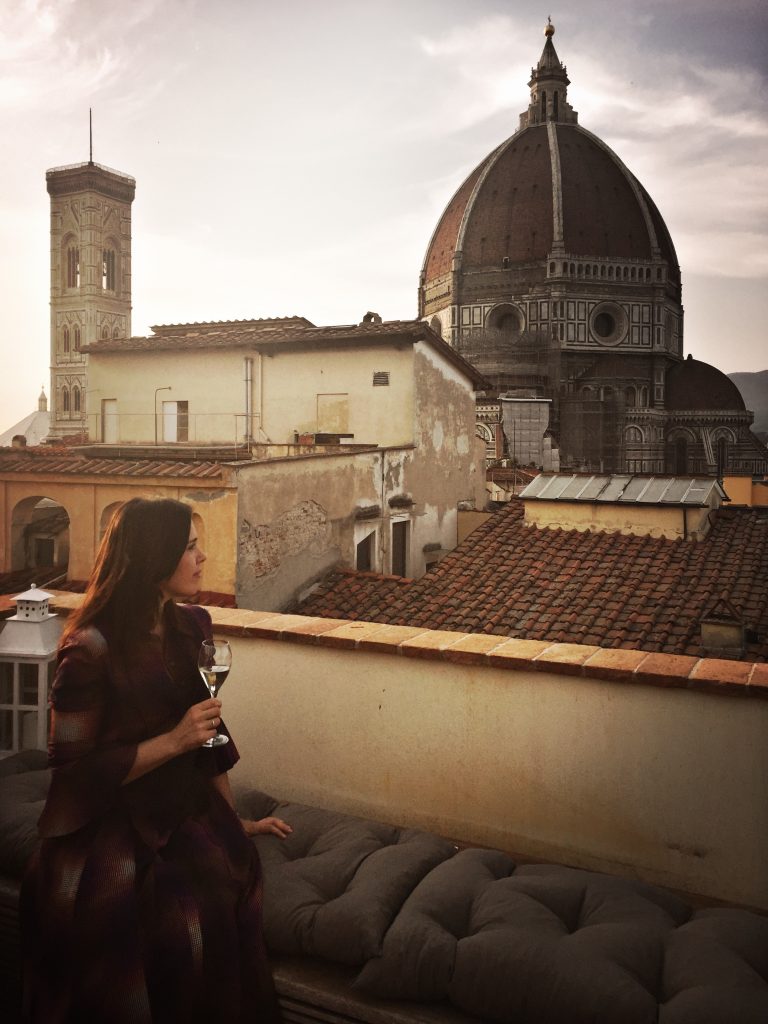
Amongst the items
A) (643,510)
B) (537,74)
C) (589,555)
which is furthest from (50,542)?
(537,74)

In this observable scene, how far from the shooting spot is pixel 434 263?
61.7 metres

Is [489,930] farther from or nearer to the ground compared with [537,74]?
nearer to the ground

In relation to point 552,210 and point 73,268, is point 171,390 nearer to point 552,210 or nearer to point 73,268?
point 552,210

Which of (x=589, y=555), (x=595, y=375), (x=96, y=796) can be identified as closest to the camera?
(x=96, y=796)

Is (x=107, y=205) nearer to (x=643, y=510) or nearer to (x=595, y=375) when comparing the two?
(x=595, y=375)

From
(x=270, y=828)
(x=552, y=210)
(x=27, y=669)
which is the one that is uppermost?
(x=552, y=210)

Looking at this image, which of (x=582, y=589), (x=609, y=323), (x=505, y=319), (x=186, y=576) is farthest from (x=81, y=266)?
(x=186, y=576)

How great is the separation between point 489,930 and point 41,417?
234 ft

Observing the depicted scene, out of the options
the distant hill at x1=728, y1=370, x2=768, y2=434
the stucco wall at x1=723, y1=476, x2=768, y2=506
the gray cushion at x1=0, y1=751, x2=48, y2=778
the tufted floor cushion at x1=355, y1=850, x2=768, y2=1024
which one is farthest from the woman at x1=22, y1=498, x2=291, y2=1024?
the distant hill at x1=728, y1=370, x2=768, y2=434

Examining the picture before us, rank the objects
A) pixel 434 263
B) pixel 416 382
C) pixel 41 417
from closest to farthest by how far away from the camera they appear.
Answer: pixel 416 382 < pixel 434 263 < pixel 41 417

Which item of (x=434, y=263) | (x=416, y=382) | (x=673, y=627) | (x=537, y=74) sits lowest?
(x=673, y=627)

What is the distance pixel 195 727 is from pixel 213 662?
190 mm

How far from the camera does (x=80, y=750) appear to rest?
1858mm

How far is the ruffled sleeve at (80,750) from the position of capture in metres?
1.86
